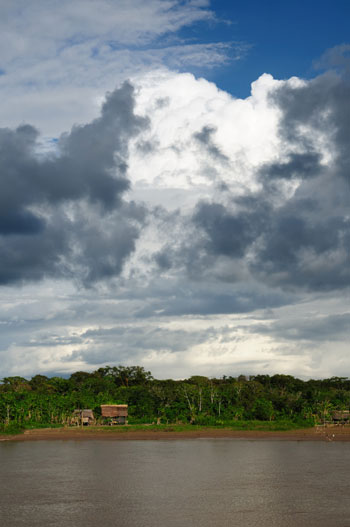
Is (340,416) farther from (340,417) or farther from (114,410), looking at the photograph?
(114,410)

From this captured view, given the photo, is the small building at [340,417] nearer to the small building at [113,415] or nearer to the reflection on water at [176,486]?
the reflection on water at [176,486]

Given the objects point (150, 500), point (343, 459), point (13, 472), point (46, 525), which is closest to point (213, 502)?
point (150, 500)

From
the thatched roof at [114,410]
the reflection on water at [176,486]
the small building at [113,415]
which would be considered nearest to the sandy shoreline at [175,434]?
the small building at [113,415]

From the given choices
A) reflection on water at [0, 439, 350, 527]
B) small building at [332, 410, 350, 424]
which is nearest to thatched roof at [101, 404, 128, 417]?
reflection on water at [0, 439, 350, 527]

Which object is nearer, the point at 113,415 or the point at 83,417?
the point at 83,417

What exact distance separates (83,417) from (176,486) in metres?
40.1

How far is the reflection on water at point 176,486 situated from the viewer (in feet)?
79.9

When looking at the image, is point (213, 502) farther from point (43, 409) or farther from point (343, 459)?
point (43, 409)

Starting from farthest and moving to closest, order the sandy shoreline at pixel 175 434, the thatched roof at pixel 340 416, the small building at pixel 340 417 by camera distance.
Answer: the thatched roof at pixel 340 416 → the small building at pixel 340 417 → the sandy shoreline at pixel 175 434

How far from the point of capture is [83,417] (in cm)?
7025

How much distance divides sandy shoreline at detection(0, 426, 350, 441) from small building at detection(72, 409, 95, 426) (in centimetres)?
352

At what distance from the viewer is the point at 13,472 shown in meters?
38.1

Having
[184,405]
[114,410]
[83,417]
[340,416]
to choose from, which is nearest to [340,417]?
[340,416]

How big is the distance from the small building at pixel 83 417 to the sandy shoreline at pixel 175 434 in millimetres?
3516
